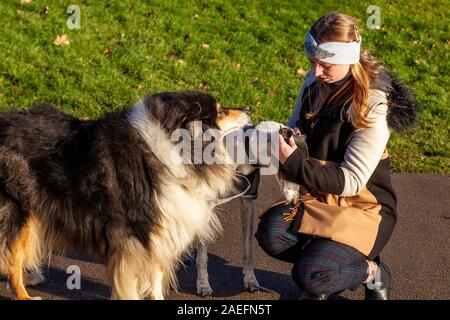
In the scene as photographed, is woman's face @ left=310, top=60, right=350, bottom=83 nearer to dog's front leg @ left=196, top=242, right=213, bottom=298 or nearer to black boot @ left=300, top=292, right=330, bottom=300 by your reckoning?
black boot @ left=300, top=292, right=330, bottom=300

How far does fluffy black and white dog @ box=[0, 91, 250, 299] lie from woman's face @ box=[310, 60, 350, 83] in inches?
20.8

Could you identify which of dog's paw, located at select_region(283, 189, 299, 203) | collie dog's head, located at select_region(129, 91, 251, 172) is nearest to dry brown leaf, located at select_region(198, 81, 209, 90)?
dog's paw, located at select_region(283, 189, 299, 203)

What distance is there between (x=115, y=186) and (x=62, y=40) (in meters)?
6.06

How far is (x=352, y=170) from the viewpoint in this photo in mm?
4199

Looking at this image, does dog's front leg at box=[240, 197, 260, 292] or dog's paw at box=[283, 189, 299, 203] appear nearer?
dog's paw at box=[283, 189, 299, 203]

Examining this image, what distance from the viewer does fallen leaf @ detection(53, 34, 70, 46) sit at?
9734mm

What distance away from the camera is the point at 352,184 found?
4.21 meters

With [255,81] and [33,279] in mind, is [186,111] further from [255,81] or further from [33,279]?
[255,81]

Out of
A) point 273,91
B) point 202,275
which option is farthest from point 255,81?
point 202,275

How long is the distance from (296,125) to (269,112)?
427 centimetres

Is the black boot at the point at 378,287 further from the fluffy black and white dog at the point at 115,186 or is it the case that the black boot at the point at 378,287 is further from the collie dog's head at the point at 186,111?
the collie dog's head at the point at 186,111

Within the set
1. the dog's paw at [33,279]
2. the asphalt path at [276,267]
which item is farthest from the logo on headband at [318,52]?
the dog's paw at [33,279]

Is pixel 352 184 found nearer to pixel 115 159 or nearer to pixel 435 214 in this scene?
pixel 115 159

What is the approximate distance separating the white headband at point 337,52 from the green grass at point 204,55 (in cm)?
364
